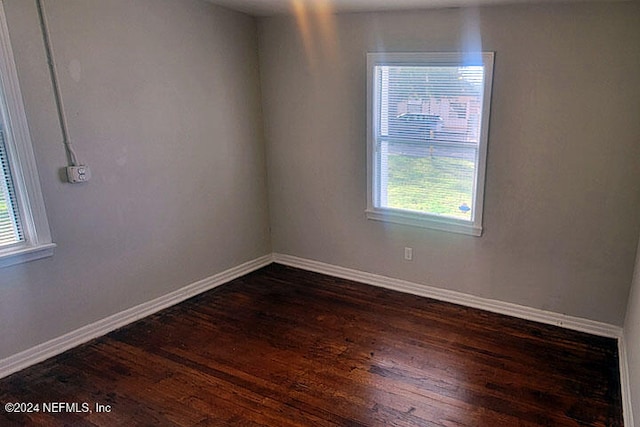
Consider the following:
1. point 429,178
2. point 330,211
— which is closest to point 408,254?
point 429,178

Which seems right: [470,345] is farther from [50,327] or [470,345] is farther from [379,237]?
[50,327]

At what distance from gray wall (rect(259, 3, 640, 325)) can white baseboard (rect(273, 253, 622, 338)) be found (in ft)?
0.21

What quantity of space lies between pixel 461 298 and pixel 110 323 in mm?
2651

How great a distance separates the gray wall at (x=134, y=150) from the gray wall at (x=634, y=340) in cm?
300

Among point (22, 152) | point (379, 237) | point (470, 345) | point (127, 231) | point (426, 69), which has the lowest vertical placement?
point (470, 345)

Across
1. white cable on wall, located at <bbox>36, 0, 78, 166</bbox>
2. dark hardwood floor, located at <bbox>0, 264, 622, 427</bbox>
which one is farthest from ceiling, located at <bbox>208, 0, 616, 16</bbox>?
dark hardwood floor, located at <bbox>0, 264, 622, 427</bbox>

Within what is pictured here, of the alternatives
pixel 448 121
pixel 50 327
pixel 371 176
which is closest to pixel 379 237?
pixel 371 176

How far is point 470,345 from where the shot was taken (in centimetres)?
288

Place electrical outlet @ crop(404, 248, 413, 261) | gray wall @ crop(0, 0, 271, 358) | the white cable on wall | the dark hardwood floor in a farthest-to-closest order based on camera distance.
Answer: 1. electrical outlet @ crop(404, 248, 413, 261)
2. gray wall @ crop(0, 0, 271, 358)
3. the white cable on wall
4. the dark hardwood floor

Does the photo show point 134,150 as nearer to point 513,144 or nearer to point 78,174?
point 78,174

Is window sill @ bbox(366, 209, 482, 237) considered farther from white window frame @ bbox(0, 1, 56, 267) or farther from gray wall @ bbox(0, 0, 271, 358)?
white window frame @ bbox(0, 1, 56, 267)

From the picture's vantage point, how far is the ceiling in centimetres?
284

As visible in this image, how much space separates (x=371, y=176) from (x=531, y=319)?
162 centimetres

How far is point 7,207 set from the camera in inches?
101
